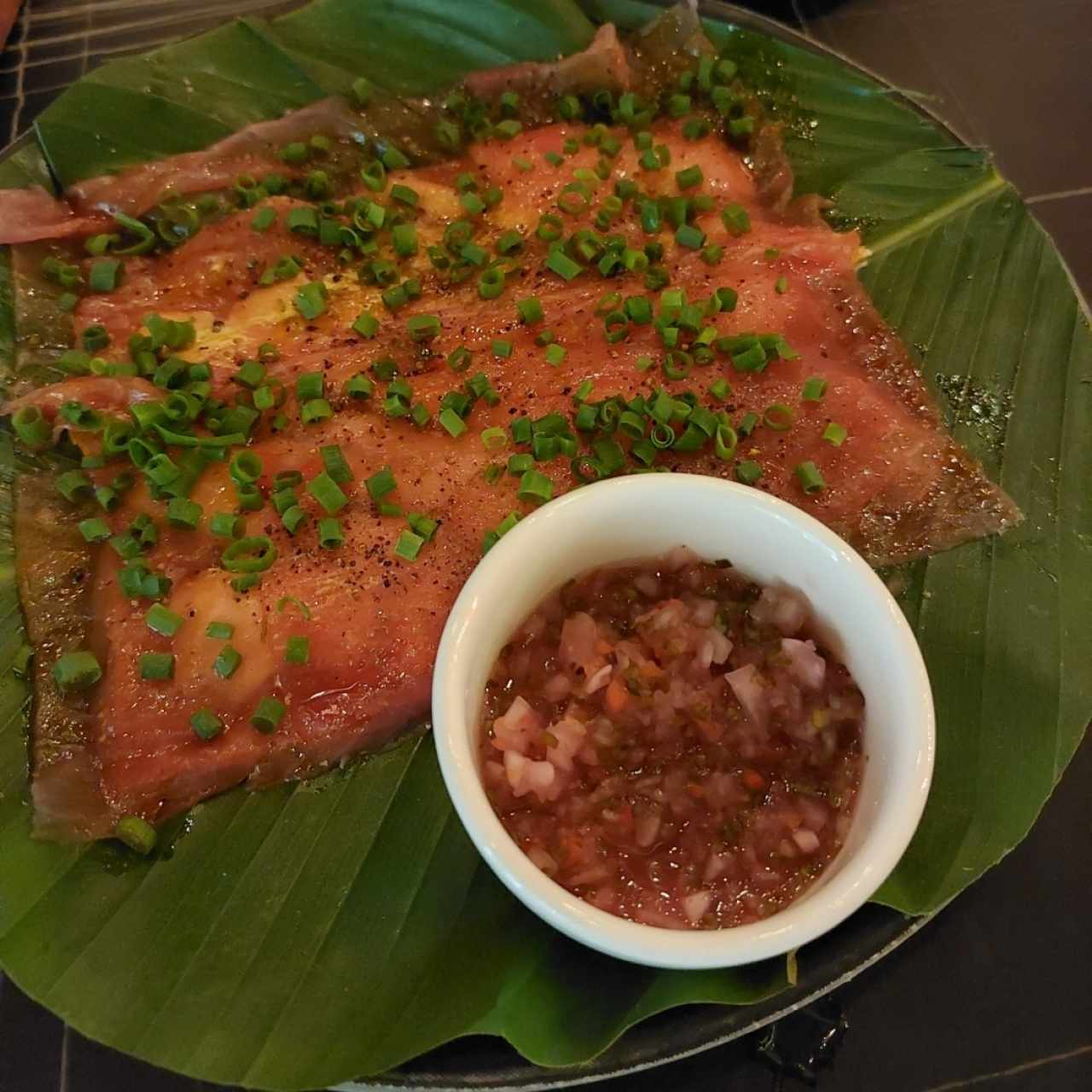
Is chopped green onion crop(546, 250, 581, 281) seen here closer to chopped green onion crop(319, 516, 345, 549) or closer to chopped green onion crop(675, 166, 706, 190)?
chopped green onion crop(675, 166, 706, 190)

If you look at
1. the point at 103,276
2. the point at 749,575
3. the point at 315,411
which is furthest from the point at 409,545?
the point at 103,276

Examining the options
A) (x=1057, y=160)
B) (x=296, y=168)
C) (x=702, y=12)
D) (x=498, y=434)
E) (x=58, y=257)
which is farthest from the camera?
(x=1057, y=160)

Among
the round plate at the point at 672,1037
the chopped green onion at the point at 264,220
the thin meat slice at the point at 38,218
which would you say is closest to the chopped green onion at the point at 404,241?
the chopped green onion at the point at 264,220

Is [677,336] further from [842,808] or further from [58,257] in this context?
[58,257]

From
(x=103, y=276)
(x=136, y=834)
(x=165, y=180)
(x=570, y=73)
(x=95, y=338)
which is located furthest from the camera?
(x=570, y=73)

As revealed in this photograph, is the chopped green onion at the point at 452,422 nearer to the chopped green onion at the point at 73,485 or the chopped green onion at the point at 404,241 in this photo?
the chopped green onion at the point at 404,241

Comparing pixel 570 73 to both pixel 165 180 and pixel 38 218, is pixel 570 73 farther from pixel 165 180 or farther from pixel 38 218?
pixel 38 218

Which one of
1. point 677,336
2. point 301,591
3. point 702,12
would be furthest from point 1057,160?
point 301,591
